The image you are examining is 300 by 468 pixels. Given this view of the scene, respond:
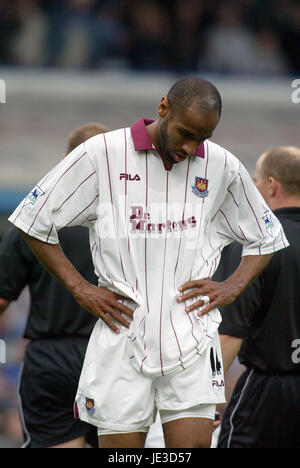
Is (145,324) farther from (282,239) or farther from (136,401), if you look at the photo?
(282,239)

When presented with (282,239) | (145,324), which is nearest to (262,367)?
(282,239)

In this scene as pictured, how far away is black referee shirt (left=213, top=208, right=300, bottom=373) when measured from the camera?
15.4ft

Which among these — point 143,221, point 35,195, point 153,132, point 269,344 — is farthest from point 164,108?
point 269,344

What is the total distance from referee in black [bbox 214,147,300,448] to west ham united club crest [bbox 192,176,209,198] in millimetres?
922

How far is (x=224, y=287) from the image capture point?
3.95m

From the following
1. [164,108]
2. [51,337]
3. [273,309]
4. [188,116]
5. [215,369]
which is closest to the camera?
[188,116]

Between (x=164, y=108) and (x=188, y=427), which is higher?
(x=164, y=108)

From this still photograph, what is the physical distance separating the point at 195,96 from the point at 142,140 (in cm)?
30

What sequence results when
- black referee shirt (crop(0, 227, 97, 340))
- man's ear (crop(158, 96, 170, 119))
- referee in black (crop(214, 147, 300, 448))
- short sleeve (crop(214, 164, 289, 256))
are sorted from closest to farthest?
man's ear (crop(158, 96, 170, 119)) < short sleeve (crop(214, 164, 289, 256)) < referee in black (crop(214, 147, 300, 448)) < black referee shirt (crop(0, 227, 97, 340))

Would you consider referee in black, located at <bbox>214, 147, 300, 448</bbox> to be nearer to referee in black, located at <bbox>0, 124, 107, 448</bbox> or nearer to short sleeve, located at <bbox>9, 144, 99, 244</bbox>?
referee in black, located at <bbox>0, 124, 107, 448</bbox>

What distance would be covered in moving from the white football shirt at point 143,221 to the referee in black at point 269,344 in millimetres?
825

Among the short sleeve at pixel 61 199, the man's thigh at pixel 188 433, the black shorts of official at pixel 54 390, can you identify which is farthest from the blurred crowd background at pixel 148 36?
the man's thigh at pixel 188 433

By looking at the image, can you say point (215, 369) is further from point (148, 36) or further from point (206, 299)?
point (148, 36)

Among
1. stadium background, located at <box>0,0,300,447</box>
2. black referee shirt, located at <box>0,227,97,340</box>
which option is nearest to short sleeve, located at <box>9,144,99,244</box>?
black referee shirt, located at <box>0,227,97,340</box>
